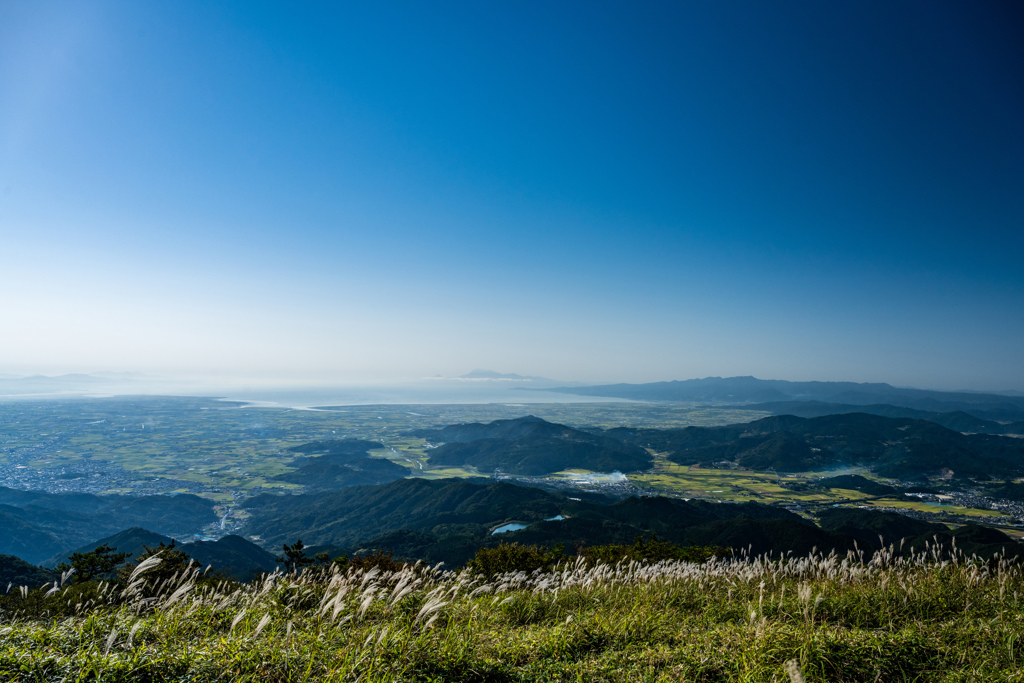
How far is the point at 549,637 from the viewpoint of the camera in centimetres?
410

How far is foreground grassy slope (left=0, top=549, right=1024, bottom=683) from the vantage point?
3162mm

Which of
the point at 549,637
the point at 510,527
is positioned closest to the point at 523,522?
the point at 510,527

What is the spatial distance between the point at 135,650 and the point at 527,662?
9.89 ft

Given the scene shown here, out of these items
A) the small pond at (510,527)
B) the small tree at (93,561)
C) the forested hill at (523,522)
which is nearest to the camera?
the small tree at (93,561)

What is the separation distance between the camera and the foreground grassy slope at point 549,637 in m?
3.16

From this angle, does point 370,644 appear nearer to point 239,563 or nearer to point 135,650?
point 135,650

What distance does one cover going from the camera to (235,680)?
9.60 feet

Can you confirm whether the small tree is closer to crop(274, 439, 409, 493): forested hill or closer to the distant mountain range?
the distant mountain range

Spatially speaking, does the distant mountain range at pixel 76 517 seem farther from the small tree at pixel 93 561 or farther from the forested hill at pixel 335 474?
the small tree at pixel 93 561

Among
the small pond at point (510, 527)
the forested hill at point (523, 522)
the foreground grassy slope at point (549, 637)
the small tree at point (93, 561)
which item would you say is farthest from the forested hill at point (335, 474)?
the foreground grassy slope at point (549, 637)

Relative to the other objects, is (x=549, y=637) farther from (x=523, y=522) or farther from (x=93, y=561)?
(x=523, y=522)

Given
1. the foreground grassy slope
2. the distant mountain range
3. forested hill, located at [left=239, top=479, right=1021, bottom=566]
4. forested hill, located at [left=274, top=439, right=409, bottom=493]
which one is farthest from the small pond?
the foreground grassy slope

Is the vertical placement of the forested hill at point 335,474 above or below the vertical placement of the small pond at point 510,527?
below

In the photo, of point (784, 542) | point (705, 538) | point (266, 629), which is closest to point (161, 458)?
point (705, 538)
